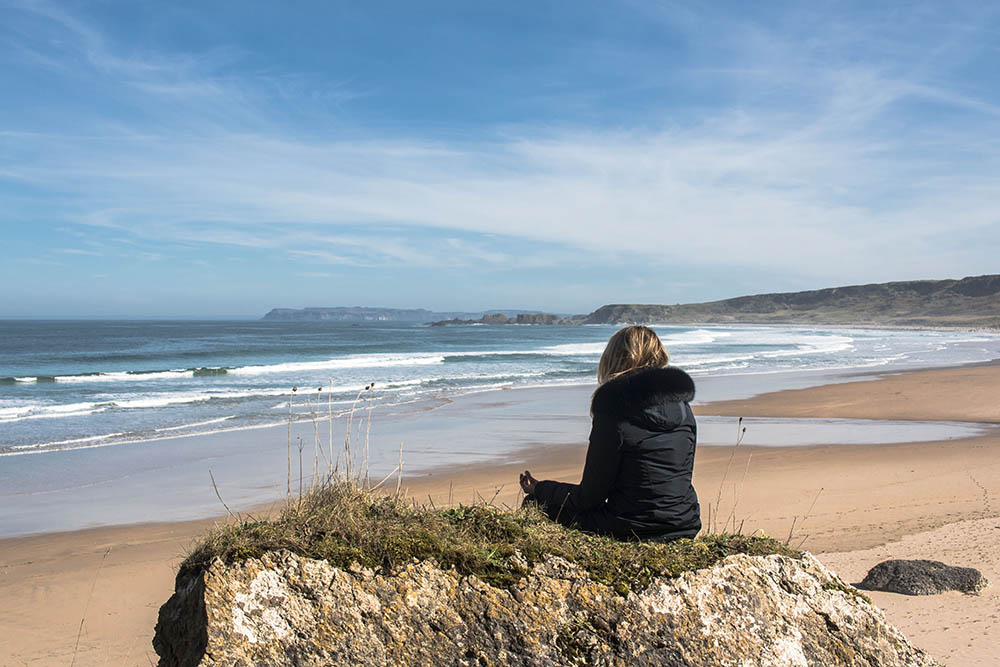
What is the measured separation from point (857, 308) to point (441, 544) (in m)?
145

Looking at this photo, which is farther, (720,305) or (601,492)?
(720,305)

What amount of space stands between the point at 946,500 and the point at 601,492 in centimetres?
735

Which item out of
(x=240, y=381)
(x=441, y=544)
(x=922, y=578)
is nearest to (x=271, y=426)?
(x=240, y=381)

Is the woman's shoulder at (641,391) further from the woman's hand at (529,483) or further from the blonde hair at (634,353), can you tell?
the woman's hand at (529,483)

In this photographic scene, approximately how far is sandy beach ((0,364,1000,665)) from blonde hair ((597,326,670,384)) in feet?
3.76

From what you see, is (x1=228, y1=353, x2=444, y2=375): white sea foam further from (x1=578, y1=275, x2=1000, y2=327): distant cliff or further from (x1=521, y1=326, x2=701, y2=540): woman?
(x1=578, y1=275, x2=1000, y2=327): distant cliff

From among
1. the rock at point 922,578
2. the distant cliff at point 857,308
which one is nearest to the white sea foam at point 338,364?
the rock at point 922,578

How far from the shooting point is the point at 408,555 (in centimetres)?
254

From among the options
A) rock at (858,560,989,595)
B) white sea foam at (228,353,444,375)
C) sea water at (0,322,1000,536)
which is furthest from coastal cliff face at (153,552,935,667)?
white sea foam at (228,353,444,375)

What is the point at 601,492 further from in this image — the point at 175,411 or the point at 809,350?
the point at 809,350

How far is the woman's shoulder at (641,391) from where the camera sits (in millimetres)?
3104

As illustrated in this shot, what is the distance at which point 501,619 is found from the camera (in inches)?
97.6

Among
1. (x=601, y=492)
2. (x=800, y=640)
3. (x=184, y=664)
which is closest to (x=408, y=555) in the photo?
(x=184, y=664)

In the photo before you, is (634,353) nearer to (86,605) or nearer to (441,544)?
(441,544)
